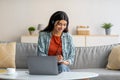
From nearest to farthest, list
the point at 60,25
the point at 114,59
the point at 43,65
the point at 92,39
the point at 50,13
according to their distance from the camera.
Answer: the point at 43,65, the point at 60,25, the point at 114,59, the point at 92,39, the point at 50,13

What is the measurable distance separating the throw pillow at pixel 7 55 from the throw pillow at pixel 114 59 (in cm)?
134

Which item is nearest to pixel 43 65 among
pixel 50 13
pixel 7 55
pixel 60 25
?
pixel 60 25

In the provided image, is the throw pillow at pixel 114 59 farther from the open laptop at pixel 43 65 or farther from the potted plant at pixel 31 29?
the potted plant at pixel 31 29

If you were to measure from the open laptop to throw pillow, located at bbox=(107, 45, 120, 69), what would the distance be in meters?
1.47

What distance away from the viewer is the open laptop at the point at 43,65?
2307 millimetres

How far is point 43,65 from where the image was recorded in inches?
91.0

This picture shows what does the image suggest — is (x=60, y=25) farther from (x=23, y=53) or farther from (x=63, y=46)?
(x=23, y=53)

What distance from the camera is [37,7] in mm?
5875

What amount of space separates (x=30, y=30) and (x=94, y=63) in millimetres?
2266

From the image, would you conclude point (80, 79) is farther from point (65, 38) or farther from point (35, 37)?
point (35, 37)

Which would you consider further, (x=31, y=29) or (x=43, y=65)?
(x=31, y=29)

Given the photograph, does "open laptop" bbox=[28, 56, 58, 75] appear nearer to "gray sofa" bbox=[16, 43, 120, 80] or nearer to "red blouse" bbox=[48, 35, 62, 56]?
A: "red blouse" bbox=[48, 35, 62, 56]

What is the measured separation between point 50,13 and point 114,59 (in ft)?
8.52

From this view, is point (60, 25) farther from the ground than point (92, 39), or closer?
farther from the ground
